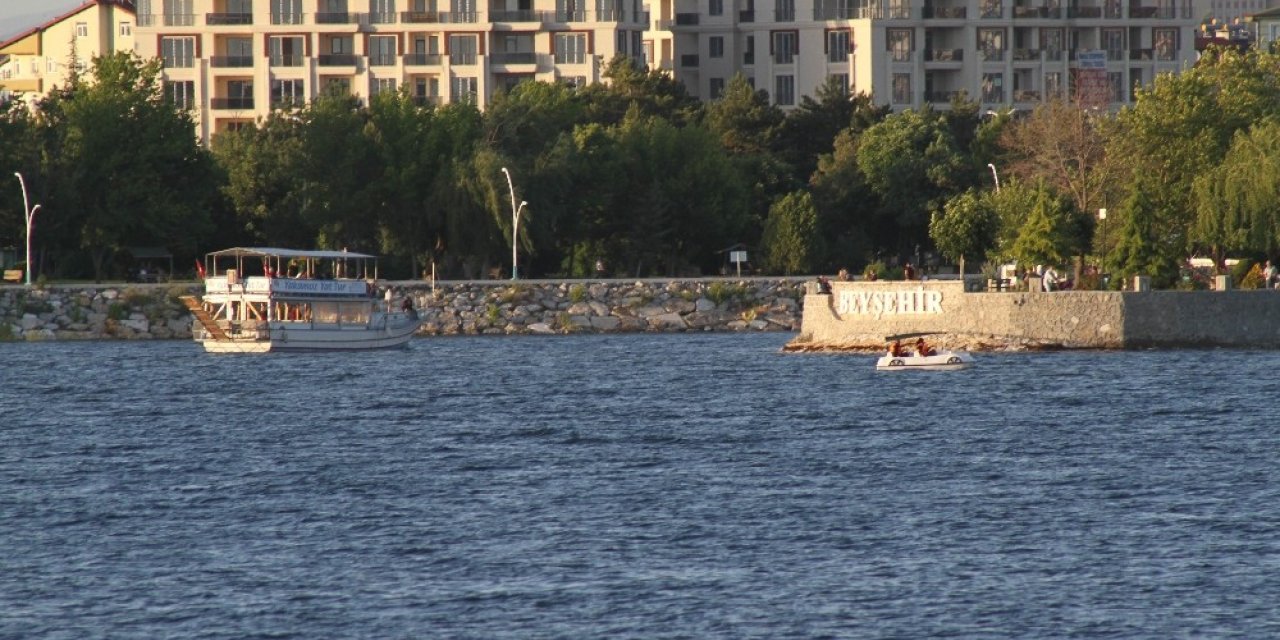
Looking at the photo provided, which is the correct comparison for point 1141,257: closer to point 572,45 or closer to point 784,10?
point 572,45

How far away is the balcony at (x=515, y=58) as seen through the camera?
137 metres

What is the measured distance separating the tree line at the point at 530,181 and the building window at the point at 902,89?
83.1 ft

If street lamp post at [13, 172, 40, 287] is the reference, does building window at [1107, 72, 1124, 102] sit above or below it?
above

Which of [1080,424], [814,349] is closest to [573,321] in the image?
[814,349]

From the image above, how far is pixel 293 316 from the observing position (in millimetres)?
87062

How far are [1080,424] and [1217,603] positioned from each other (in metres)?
23.1

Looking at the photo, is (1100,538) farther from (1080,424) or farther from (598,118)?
(598,118)

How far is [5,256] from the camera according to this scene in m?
112

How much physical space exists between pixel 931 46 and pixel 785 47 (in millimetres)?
9379

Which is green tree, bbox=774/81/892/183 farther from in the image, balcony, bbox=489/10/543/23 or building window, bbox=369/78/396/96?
building window, bbox=369/78/396/96

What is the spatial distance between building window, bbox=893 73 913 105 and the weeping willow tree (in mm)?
54407

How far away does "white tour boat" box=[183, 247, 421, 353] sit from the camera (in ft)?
280

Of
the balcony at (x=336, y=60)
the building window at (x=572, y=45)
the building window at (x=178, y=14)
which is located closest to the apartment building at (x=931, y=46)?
the building window at (x=572, y=45)

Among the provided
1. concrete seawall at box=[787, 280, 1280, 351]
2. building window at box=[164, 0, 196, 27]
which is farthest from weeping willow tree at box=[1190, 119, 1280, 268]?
building window at box=[164, 0, 196, 27]
